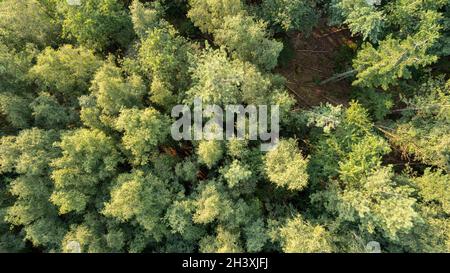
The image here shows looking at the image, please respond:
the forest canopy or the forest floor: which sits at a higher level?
the forest floor

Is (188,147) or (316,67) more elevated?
(316,67)

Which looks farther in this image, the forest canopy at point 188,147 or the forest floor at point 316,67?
the forest floor at point 316,67

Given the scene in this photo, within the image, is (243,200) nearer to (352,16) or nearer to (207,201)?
(207,201)

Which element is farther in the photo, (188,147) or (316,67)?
(316,67)

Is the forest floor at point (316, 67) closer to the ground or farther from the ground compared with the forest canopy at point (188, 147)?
farther from the ground
